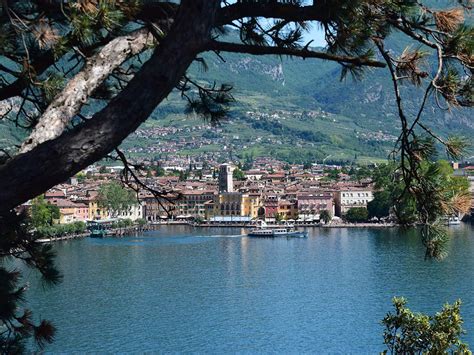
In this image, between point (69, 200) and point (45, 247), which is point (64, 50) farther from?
point (69, 200)

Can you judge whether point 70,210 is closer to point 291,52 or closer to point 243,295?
point 243,295

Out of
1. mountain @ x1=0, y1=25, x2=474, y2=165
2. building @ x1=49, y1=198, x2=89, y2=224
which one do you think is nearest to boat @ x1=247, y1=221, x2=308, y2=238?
building @ x1=49, y1=198, x2=89, y2=224

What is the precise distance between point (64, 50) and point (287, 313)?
11612mm

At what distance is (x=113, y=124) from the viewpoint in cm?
124

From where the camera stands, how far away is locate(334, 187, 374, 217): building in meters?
39.3

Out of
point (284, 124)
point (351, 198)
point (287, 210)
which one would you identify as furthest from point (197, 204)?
point (284, 124)

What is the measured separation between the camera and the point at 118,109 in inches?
48.9

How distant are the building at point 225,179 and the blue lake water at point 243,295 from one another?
17.2m

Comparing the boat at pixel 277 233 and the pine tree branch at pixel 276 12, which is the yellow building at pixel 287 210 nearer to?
the boat at pixel 277 233

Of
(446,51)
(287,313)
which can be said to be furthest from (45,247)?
(287,313)

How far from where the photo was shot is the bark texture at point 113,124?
4.01 ft

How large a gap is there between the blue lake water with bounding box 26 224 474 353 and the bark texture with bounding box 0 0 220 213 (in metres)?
5.52

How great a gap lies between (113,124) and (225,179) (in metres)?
40.8

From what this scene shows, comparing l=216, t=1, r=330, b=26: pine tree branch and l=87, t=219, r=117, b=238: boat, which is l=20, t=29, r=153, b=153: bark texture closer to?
l=216, t=1, r=330, b=26: pine tree branch
